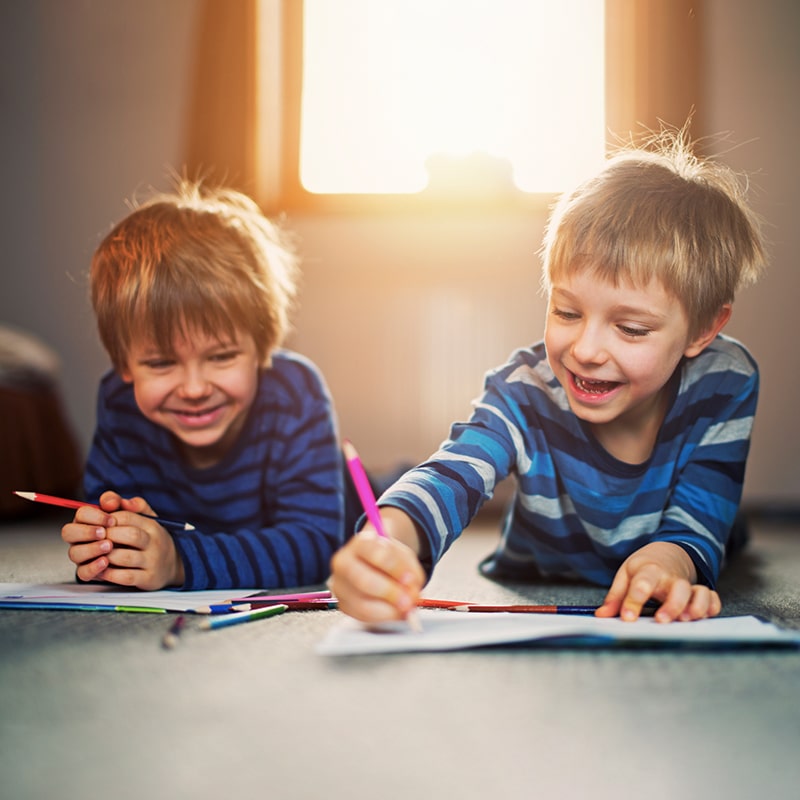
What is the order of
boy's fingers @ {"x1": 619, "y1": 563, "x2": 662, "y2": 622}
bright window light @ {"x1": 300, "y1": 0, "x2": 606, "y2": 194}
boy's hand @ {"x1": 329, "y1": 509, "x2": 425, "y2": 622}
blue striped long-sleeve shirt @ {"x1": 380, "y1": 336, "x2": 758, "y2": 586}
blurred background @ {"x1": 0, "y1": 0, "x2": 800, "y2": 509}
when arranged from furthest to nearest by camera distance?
blurred background @ {"x1": 0, "y1": 0, "x2": 800, "y2": 509}
bright window light @ {"x1": 300, "y1": 0, "x2": 606, "y2": 194}
blue striped long-sleeve shirt @ {"x1": 380, "y1": 336, "x2": 758, "y2": 586}
boy's fingers @ {"x1": 619, "y1": 563, "x2": 662, "y2": 622}
boy's hand @ {"x1": 329, "y1": 509, "x2": 425, "y2": 622}

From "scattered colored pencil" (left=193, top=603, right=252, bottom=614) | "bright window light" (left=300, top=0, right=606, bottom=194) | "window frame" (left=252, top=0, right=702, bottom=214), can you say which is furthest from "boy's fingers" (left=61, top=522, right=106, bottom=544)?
"window frame" (left=252, top=0, right=702, bottom=214)

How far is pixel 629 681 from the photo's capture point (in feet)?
1.69

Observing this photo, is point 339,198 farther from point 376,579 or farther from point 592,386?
point 376,579

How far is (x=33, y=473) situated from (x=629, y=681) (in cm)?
155

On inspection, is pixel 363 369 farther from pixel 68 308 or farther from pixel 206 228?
pixel 206 228

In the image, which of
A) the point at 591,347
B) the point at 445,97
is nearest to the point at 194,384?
the point at 591,347

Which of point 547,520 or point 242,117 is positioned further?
point 242,117

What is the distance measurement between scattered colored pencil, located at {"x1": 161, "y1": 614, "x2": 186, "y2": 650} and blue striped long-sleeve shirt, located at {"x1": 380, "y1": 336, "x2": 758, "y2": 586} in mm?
290

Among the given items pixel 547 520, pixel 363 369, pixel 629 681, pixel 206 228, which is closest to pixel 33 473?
pixel 363 369

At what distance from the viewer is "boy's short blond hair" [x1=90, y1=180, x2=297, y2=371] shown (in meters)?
0.95

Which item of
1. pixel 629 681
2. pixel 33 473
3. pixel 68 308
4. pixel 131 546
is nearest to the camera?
pixel 629 681

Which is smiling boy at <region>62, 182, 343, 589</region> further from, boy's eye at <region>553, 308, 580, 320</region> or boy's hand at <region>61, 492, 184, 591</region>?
boy's eye at <region>553, 308, 580, 320</region>

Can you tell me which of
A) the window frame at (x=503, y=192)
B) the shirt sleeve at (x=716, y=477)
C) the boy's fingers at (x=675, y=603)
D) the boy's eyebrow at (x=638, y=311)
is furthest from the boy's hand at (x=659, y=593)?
the window frame at (x=503, y=192)

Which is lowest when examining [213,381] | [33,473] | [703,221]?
[33,473]
